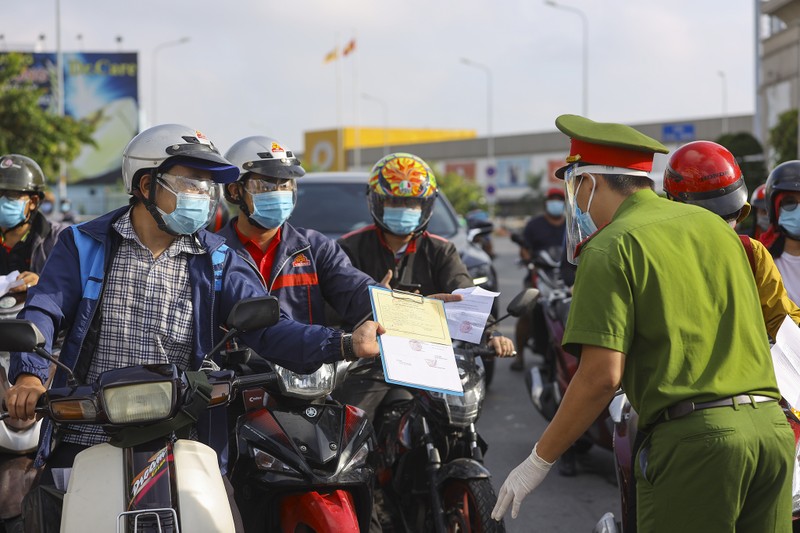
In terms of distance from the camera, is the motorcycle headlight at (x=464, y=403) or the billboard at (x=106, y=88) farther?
the billboard at (x=106, y=88)

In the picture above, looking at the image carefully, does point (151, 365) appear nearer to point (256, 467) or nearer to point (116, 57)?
point (256, 467)

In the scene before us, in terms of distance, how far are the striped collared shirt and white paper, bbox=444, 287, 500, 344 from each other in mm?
1103

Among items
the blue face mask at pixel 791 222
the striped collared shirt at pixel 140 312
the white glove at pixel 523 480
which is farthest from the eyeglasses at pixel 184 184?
the blue face mask at pixel 791 222

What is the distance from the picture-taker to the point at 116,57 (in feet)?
198

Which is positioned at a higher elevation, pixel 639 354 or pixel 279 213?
pixel 279 213

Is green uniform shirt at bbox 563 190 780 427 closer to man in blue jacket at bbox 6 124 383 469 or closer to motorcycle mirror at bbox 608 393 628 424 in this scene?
man in blue jacket at bbox 6 124 383 469

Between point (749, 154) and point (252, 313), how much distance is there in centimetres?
2353

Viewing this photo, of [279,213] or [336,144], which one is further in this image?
[336,144]

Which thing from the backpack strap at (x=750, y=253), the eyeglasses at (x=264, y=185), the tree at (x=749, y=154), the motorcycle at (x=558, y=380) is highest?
the tree at (x=749, y=154)

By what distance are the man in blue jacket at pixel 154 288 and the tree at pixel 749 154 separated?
66.5ft

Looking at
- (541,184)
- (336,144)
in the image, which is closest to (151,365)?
(541,184)

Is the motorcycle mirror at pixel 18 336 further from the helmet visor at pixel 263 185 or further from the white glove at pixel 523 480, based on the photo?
the helmet visor at pixel 263 185

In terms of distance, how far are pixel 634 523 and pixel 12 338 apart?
7.68ft

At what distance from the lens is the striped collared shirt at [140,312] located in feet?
11.8
